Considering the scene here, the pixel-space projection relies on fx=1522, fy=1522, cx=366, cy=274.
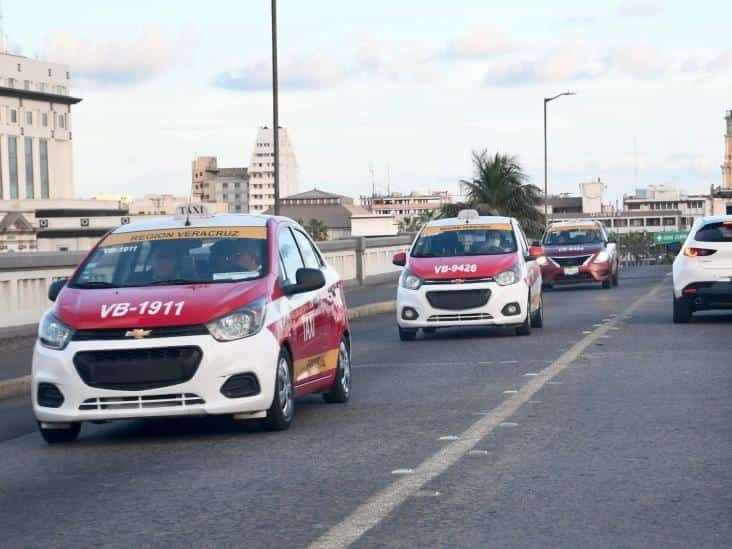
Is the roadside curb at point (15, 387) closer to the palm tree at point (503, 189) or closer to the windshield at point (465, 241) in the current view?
the windshield at point (465, 241)

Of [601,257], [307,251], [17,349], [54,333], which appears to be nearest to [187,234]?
[307,251]

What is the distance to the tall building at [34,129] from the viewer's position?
171 m

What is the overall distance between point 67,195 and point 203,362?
594 ft

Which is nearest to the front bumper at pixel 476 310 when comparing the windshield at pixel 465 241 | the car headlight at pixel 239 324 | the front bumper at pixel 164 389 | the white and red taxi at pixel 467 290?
the white and red taxi at pixel 467 290

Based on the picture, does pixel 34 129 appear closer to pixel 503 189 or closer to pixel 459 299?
pixel 503 189

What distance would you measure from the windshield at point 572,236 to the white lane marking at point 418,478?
933 inches

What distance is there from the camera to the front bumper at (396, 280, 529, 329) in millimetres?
20391

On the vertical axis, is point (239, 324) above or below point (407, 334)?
above

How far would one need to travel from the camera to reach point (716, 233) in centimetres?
2150

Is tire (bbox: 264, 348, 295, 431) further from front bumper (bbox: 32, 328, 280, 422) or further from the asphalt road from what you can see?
front bumper (bbox: 32, 328, 280, 422)

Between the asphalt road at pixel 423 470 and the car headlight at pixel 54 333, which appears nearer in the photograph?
the asphalt road at pixel 423 470

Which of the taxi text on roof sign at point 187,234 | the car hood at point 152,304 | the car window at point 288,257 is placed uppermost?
the taxi text on roof sign at point 187,234

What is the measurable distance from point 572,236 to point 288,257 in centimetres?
2664

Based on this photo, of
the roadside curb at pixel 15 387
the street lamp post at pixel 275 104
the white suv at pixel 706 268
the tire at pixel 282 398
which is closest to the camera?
the tire at pixel 282 398
